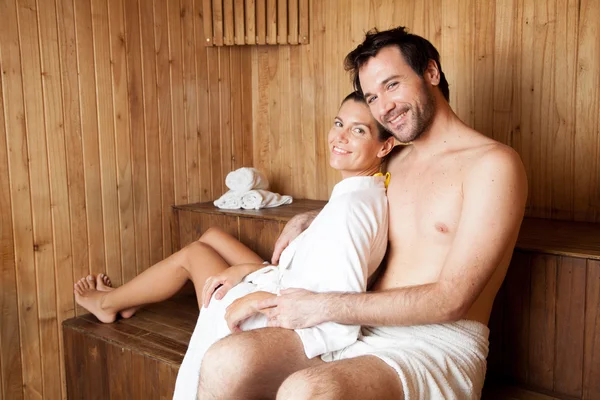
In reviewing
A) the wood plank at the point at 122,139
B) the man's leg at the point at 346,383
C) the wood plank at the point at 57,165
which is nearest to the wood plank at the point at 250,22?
the wood plank at the point at 122,139

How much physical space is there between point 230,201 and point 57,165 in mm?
809

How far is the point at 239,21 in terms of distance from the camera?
3.02m

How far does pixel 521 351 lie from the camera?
6.02 feet

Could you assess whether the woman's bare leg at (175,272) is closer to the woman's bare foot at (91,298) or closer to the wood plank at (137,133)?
the woman's bare foot at (91,298)

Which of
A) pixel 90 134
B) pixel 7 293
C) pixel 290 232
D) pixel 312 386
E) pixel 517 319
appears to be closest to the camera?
pixel 312 386

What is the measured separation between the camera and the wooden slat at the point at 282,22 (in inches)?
118

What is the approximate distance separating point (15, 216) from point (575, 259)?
2022mm

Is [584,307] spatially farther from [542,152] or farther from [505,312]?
[542,152]

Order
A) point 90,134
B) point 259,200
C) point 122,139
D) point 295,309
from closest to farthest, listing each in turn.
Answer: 1. point 295,309
2. point 90,134
3. point 122,139
4. point 259,200

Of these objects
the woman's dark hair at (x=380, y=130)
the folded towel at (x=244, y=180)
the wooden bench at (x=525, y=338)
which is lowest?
the wooden bench at (x=525, y=338)

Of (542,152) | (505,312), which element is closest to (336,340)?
(505,312)

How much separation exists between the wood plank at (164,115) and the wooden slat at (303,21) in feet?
2.29

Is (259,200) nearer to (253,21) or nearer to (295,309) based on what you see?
(253,21)

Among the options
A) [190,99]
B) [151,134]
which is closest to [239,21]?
[190,99]
